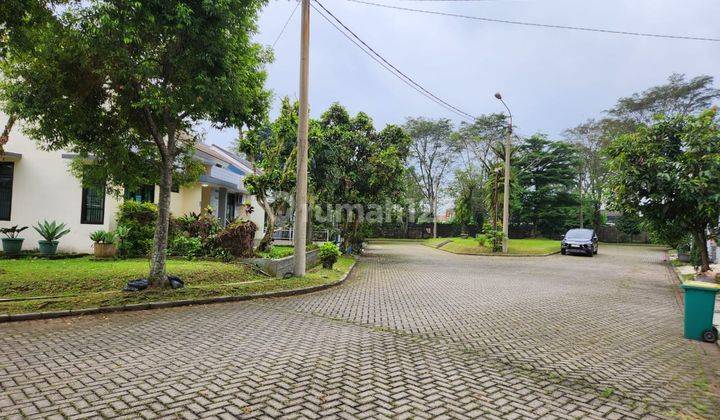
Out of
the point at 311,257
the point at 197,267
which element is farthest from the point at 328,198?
the point at 197,267

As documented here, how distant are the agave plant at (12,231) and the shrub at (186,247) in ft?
15.7

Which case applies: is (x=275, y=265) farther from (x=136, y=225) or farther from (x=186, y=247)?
(x=136, y=225)

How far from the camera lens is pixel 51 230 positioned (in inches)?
549

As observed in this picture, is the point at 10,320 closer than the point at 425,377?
No

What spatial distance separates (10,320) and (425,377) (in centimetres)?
668

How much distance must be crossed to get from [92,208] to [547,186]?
1671 inches

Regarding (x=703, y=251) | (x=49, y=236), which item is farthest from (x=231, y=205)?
(x=703, y=251)

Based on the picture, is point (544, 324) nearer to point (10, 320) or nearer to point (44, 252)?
point (10, 320)

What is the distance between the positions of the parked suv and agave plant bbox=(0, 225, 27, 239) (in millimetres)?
27429

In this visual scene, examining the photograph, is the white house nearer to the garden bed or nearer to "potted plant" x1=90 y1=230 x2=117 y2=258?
"potted plant" x1=90 y1=230 x2=117 y2=258

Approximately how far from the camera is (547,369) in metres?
5.11

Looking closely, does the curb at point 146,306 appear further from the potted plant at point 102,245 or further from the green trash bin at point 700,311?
the green trash bin at point 700,311

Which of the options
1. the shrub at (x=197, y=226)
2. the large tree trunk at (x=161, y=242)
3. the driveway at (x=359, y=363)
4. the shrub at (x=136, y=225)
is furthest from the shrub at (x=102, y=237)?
the driveway at (x=359, y=363)

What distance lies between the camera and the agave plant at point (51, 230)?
13812mm
